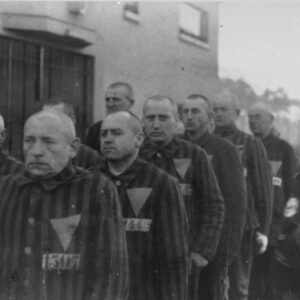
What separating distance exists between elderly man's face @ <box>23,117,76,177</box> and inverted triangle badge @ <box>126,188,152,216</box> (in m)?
0.62

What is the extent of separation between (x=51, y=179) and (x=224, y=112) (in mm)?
2646

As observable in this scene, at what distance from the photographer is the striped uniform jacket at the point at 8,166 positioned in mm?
3805

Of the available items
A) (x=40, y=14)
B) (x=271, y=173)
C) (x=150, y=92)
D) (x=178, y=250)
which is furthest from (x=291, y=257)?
(x=40, y=14)

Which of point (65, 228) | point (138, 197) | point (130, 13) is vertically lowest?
point (65, 228)

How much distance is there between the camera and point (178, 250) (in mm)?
3480

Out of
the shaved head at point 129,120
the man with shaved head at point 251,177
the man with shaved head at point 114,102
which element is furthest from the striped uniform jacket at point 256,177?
the shaved head at point 129,120

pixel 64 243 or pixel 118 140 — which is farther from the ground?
pixel 118 140

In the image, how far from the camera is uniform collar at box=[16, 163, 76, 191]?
296 cm

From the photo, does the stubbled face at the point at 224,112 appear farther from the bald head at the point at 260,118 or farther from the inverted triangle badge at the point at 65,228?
the inverted triangle badge at the point at 65,228

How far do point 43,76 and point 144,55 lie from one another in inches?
42.7

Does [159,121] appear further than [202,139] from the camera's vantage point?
No

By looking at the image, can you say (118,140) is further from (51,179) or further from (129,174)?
(51,179)

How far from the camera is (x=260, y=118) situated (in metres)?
6.00

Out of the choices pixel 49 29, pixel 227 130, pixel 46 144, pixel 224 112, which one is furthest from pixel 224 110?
pixel 46 144
